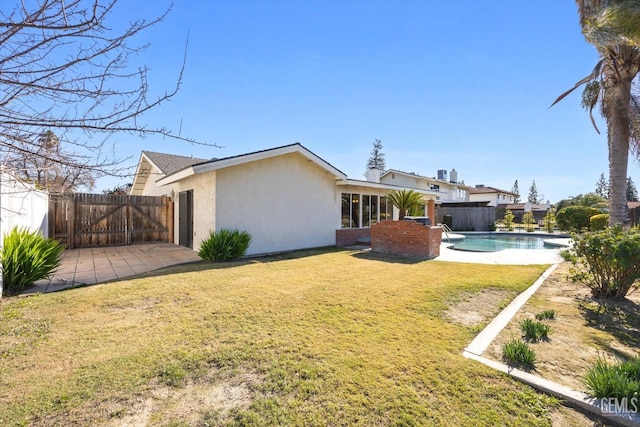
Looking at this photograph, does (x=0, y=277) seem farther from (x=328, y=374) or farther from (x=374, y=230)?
(x=374, y=230)

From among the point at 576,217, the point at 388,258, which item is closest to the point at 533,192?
the point at 576,217

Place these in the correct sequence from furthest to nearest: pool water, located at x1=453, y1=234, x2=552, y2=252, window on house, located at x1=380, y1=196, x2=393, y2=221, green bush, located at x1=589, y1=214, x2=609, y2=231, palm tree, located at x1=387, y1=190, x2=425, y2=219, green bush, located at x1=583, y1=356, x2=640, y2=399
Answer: green bush, located at x1=589, y1=214, x2=609, y2=231 < window on house, located at x1=380, y1=196, x2=393, y2=221 < palm tree, located at x1=387, y1=190, x2=425, y2=219 < pool water, located at x1=453, y1=234, x2=552, y2=252 < green bush, located at x1=583, y1=356, x2=640, y2=399

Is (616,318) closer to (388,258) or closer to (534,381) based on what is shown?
(534,381)

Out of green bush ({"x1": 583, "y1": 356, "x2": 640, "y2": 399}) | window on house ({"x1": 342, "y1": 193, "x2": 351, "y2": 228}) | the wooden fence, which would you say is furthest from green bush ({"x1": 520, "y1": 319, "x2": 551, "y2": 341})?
the wooden fence

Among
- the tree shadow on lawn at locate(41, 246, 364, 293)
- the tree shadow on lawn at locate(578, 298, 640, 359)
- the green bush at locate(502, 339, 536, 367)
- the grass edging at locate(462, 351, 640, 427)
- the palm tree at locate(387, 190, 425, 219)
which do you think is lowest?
the tree shadow on lawn at locate(578, 298, 640, 359)

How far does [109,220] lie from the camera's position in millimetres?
14828

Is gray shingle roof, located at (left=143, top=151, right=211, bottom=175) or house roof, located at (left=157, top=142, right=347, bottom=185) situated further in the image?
gray shingle roof, located at (left=143, top=151, right=211, bottom=175)

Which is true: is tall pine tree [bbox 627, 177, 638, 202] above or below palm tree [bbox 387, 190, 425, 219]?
above

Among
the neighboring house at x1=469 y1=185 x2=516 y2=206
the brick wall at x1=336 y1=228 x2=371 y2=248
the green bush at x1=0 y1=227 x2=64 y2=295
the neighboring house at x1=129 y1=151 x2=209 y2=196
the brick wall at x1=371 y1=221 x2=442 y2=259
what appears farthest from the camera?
the neighboring house at x1=469 y1=185 x2=516 y2=206

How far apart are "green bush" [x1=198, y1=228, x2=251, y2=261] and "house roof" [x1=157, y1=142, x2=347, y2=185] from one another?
249 cm

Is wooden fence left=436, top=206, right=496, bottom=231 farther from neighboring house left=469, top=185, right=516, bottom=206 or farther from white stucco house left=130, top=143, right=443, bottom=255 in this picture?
neighboring house left=469, top=185, right=516, bottom=206

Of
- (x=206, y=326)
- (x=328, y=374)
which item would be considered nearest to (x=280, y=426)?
(x=328, y=374)

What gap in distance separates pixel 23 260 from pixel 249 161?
23.3 feet

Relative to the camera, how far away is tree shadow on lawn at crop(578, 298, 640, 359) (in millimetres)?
4395
